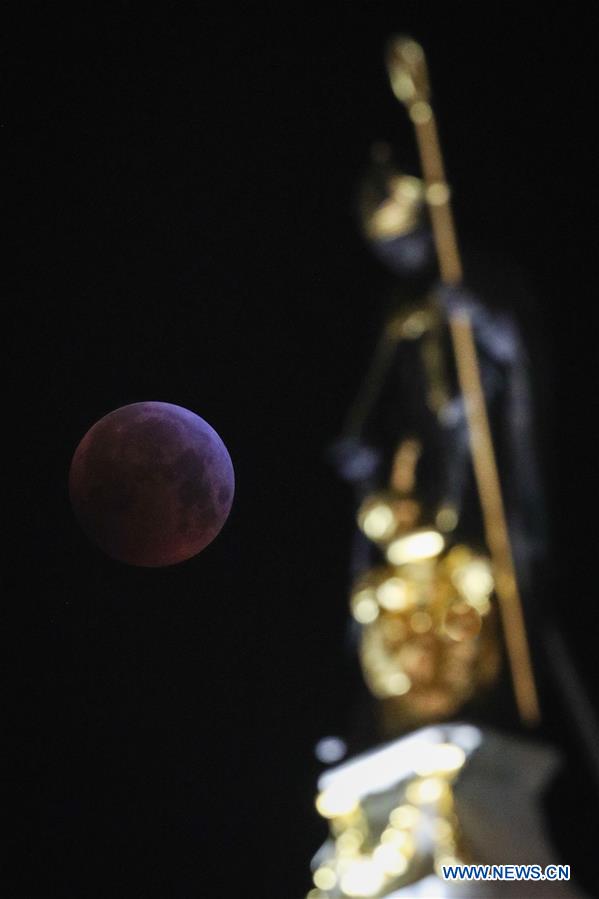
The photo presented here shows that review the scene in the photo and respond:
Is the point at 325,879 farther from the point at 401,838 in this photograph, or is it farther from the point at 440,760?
the point at 440,760

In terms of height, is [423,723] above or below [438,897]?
above

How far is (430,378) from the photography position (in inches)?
189

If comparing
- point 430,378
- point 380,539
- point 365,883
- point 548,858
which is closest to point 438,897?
point 365,883

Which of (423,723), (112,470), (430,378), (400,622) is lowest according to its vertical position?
(423,723)

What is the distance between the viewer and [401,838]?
3697mm

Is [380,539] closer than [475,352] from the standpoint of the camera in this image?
Yes

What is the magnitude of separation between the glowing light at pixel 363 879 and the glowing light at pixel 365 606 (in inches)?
32.1

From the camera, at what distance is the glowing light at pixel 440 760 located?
379 centimetres

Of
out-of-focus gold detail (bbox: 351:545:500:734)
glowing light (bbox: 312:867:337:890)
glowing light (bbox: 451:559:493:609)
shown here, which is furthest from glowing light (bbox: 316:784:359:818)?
glowing light (bbox: 451:559:493:609)

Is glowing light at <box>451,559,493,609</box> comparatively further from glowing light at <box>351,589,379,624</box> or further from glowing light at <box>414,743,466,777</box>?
glowing light at <box>414,743,466,777</box>

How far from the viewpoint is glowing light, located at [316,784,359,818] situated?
3896 mm

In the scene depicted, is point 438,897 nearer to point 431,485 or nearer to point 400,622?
point 400,622

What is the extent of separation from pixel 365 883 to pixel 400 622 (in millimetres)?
827

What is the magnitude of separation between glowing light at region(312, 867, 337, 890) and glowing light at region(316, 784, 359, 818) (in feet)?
0.61
